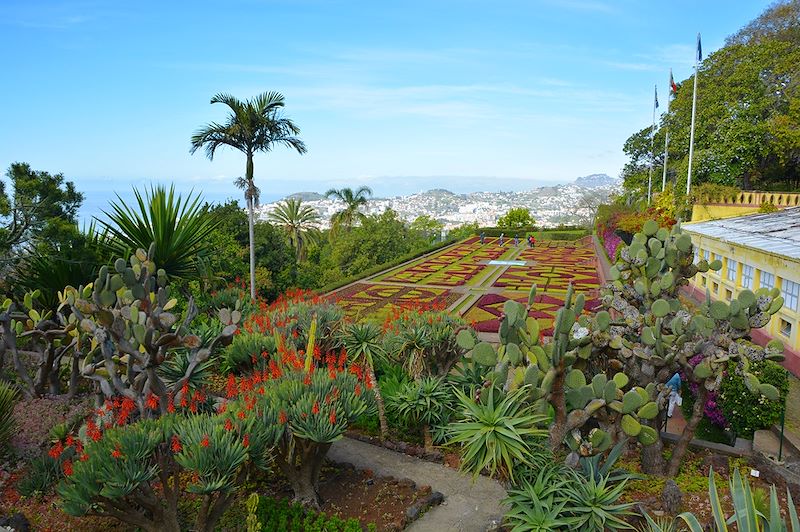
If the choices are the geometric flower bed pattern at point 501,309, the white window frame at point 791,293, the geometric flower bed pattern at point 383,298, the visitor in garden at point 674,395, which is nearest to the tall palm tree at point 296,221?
the geometric flower bed pattern at point 383,298

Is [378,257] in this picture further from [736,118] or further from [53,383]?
[53,383]

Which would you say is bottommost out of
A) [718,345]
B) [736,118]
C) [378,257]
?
[378,257]

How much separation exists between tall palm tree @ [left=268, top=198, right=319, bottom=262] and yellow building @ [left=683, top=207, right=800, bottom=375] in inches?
1197

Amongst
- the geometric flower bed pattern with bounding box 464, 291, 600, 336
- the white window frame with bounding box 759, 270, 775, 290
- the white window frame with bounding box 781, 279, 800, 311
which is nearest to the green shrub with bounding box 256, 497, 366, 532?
the white window frame with bounding box 781, 279, 800, 311

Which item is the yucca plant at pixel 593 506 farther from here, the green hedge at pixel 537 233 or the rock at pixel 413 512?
the green hedge at pixel 537 233

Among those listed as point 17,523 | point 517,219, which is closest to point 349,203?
point 517,219

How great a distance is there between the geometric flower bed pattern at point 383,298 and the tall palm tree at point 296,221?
54.6 feet

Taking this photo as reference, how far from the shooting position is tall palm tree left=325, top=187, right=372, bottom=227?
49500 millimetres

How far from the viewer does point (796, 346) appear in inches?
494

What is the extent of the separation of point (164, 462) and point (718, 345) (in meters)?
7.75

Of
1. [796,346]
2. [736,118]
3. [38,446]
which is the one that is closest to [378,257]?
[736,118]

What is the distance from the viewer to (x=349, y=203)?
4975 centimetres

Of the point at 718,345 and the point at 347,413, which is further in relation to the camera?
the point at 718,345

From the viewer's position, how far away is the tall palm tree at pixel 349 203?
49500 mm
